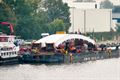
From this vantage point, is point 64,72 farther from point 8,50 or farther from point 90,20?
point 90,20

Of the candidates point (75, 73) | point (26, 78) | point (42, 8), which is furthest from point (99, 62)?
point (42, 8)

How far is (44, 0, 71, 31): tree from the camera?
119812mm

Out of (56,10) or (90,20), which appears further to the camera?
(90,20)

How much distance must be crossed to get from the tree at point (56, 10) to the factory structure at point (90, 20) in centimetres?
258

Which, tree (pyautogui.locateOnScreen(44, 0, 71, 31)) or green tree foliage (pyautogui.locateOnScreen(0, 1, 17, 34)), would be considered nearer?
green tree foliage (pyautogui.locateOnScreen(0, 1, 17, 34))

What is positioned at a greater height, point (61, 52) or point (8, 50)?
point (8, 50)

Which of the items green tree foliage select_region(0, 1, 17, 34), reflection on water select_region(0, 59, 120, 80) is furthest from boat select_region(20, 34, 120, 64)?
green tree foliage select_region(0, 1, 17, 34)

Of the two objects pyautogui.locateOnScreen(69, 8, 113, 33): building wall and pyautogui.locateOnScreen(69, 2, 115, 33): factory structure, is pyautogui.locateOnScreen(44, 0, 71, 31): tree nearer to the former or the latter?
pyautogui.locateOnScreen(69, 2, 115, 33): factory structure

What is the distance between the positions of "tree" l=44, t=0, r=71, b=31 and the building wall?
2.68m

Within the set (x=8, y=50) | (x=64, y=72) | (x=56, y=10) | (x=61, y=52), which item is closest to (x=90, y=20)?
(x=56, y=10)

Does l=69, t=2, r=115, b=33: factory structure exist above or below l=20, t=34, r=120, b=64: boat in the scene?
below

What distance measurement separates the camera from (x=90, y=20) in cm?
12494

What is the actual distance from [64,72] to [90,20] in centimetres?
6143

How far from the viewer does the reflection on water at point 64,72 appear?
196ft
